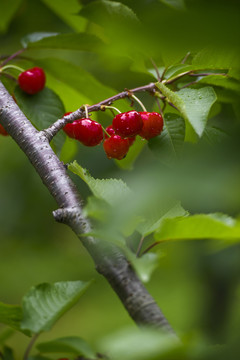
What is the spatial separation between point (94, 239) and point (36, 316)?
0.13 meters

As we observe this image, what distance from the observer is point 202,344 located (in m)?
0.45

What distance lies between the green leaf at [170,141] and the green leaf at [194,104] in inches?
4.3

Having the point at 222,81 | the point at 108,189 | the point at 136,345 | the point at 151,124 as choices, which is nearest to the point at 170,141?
the point at 151,124

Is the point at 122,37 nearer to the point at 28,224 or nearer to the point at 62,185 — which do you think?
the point at 62,185

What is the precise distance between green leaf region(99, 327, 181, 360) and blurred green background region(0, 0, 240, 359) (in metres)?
0.05

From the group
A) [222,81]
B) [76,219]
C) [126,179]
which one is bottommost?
[126,179]

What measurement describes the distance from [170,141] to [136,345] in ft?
2.04

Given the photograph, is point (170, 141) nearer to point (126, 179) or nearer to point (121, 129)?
point (121, 129)

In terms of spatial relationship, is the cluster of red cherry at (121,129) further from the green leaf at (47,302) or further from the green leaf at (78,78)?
the green leaf at (47,302)

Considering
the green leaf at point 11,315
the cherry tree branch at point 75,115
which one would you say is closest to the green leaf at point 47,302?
the green leaf at point 11,315

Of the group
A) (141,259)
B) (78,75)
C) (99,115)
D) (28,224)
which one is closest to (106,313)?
(28,224)

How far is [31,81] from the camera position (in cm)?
115

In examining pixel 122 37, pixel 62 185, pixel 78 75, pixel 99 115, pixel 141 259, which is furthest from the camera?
pixel 99 115

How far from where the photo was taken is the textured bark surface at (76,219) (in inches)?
21.8
